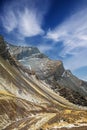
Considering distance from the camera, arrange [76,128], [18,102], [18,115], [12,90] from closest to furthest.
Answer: [76,128] → [18,115] → [18,102] → [12,90]

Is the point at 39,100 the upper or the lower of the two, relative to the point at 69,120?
upper

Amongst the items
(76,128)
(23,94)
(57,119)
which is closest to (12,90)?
(23,94)

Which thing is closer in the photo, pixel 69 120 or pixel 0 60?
pixel 69 120

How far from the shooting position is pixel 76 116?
208ft

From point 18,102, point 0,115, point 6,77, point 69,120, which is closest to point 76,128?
point 69,120

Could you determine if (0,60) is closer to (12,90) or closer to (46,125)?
(12,90)

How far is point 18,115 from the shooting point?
93000mm

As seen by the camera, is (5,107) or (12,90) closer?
(5,107)

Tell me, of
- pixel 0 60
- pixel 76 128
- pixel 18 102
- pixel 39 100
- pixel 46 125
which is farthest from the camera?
pixel 0 60

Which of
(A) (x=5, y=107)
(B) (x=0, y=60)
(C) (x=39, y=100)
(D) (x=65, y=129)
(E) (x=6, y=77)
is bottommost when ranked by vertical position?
(D) (x=65, y=129)

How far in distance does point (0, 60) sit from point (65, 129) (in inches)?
5540

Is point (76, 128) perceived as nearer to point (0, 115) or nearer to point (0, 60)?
point (0, 115)

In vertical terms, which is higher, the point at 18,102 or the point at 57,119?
the point at 18,102

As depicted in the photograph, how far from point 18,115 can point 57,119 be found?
32.5m
